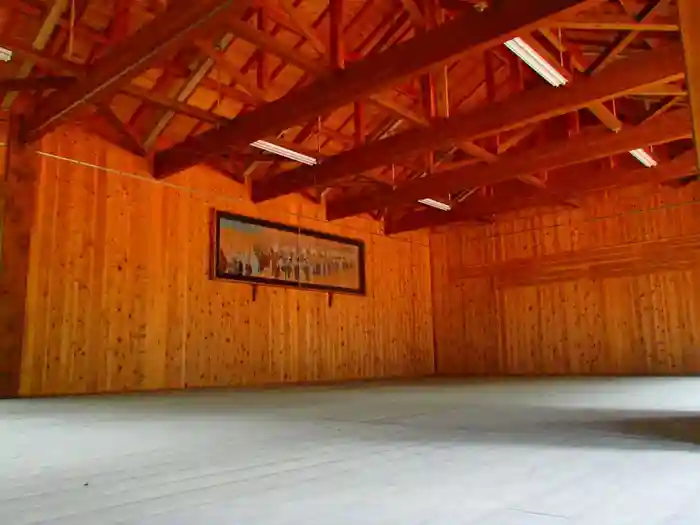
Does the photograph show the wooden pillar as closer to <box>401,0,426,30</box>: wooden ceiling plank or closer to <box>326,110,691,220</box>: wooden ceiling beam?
<box>401,0,426,30</box>: wooden ceiling plank

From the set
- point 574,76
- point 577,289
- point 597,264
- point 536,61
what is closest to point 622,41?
point 574,76

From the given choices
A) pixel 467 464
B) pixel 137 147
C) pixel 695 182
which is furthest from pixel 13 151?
pixel 695 182

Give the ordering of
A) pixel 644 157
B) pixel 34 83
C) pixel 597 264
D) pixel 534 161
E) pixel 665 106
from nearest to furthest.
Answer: pixel 34 83 → pixel 665 106 → pixel 534 161 → pixel 644 157 → pixel 597 264

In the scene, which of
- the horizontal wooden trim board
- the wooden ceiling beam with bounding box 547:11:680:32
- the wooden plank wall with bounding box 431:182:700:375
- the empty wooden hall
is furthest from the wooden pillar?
the horizontal wooden trim board

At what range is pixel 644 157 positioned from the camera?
8.88 meters

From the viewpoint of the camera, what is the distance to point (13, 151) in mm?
6926

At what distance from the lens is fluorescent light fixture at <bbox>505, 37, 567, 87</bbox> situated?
548 cm

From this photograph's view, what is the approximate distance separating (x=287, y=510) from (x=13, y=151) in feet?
23.5

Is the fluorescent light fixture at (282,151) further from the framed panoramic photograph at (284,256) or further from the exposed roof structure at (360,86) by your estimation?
the framed panoramic photograph at (284,256)

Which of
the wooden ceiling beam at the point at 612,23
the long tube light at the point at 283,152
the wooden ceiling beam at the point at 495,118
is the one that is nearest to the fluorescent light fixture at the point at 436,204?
the wooden ceiling beam at the point at 495,118

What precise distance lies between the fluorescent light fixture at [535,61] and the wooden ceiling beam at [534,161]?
6.52 feet

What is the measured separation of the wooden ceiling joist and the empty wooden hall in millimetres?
28

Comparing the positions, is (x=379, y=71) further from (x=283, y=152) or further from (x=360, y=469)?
(x=360, y=469)

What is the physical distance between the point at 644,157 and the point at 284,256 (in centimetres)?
626
